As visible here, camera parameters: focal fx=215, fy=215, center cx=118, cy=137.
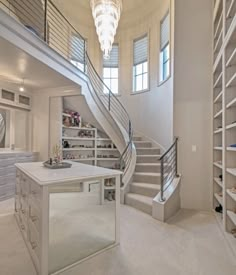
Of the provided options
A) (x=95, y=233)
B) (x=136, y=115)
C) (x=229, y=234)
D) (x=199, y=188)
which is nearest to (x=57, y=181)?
(x=95, y=233)

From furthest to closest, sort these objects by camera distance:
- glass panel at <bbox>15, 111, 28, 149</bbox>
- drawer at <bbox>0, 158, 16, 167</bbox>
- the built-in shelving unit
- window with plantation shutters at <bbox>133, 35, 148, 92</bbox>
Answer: window with plantation shutters at <bbox>133, 35, 148, 92</bbox> → the built-in shelving unit → glass panel at <bbox>15, 111, 28, 149</bbox> → drawer at <bbox>0, 158, 16, 167</bbox>

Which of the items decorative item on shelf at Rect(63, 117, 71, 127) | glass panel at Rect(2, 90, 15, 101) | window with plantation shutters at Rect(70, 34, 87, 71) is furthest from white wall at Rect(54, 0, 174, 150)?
glass panel at Rect(2, 90, 15, 101)

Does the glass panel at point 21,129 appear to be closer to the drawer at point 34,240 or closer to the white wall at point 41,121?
the white wall at point 41,121

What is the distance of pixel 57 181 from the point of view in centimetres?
222

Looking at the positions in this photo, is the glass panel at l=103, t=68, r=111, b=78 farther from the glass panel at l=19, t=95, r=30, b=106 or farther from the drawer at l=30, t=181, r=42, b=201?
the drawer at l=30, t=181, r=42, b=201

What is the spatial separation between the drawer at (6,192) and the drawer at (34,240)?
2.47 m

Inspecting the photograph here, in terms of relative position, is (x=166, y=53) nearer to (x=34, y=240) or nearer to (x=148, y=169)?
(x=148, y=169)

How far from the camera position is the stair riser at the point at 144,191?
4.46 metres

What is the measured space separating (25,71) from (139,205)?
11.4ft

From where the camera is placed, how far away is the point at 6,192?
15.7ft

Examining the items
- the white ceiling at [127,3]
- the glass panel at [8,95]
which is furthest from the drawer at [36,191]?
the white ceiling at [127,3]

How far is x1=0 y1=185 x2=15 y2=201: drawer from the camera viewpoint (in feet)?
15.3

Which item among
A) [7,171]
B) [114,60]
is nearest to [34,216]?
[7,171]

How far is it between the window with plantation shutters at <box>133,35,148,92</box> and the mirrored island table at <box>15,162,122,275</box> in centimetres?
419
